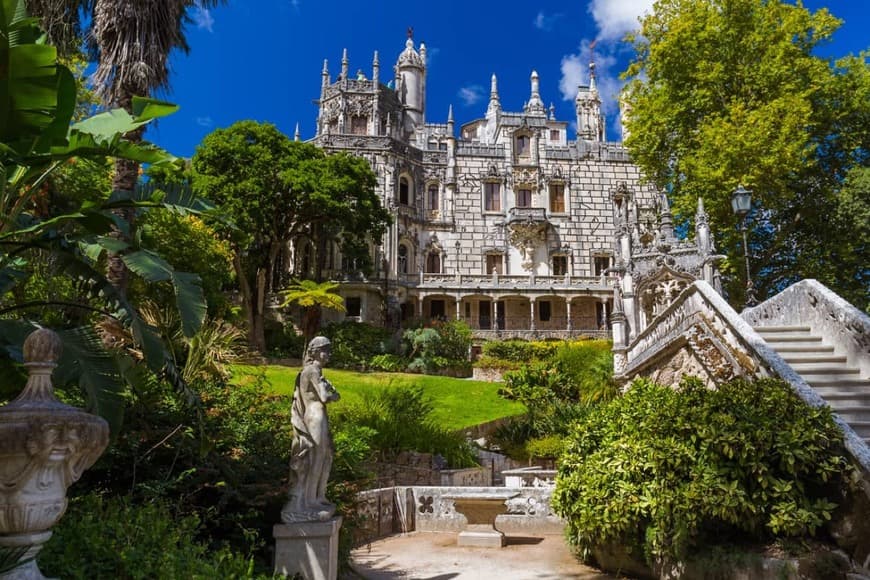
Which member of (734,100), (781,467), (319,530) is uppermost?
(734,100)

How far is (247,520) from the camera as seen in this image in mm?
7051

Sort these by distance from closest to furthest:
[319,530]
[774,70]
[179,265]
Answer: [319,530], [774,70], [179,265]

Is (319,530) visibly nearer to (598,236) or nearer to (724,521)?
(724,521)

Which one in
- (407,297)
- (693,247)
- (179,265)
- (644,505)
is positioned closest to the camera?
(644,505)

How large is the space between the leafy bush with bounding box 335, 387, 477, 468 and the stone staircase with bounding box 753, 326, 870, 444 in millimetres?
7147

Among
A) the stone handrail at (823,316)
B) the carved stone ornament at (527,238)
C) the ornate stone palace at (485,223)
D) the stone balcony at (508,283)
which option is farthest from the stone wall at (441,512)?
the carved stone ornament at (527,238)

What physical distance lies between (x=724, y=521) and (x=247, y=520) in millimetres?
5513

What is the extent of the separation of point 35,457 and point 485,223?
40445 millimetres

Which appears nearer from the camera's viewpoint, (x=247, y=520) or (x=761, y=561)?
(x=761, y=561)

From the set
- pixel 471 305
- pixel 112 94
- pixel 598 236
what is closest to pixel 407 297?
pixel 471 305

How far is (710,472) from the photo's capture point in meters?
7.11

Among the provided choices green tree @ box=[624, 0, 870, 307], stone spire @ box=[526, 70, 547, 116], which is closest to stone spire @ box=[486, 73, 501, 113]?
stone spire @ box=[526, 70, 547, 116]

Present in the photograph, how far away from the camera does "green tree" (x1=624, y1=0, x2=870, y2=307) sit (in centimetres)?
2023

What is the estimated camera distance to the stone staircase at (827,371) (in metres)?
8.12
